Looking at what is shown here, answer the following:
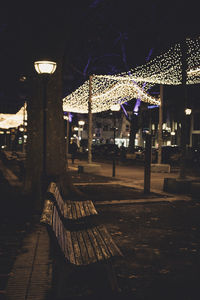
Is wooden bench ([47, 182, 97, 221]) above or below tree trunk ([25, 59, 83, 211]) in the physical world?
below

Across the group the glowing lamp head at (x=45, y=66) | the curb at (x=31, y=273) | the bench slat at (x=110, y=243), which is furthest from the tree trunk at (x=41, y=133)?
the bench slat at (x=110, y=243)

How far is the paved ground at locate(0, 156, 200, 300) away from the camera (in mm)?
3682

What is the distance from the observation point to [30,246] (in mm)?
5031

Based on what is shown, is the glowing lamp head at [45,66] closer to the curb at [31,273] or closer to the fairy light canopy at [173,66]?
the curb at [31,273]

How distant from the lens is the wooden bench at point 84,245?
3.22 meters

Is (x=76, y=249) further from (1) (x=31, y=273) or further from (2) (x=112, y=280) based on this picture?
(1) (x=31, y=273)

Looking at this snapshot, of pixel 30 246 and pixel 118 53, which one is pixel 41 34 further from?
pixel 118 53

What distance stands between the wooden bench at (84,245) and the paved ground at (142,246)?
21 centimetres

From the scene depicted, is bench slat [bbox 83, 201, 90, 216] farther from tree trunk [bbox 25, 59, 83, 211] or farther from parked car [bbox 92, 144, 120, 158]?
parked car [bbox 92, 144, 120, 158]

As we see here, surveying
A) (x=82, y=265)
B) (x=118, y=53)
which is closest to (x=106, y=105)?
(x=118, y=53)

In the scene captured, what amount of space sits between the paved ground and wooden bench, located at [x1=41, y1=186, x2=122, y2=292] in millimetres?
209

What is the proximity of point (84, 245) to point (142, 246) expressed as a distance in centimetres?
178

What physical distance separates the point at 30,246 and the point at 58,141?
4.19 m

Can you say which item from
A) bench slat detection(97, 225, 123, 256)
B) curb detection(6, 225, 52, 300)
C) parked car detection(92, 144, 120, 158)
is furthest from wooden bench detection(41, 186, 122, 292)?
parked car detection(92, 144, 120, 158)
